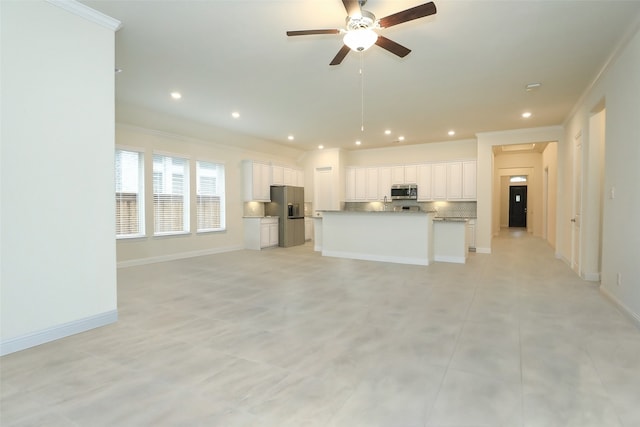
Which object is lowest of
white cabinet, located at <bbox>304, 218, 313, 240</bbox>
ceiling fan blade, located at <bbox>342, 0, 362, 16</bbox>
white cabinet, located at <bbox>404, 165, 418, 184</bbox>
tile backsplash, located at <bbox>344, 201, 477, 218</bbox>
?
white cabinet, located at <bbox>304, 218, 313, 240</bbox>

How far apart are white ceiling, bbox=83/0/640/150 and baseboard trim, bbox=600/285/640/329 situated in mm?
2820

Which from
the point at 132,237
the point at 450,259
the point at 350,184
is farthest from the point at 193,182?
the point at 450,259

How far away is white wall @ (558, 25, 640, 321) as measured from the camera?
3.08m

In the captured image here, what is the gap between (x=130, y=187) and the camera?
6121mm

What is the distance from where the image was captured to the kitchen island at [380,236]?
609cm

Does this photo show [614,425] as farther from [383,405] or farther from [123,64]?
[123,64]

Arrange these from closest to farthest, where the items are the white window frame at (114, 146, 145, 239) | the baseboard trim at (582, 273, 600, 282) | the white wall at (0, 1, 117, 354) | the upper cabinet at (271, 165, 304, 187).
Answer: the white wall at (0, 1, 117, 354)
the baseboard trim at (582, 273, 600, 282)
the white window frame at (114, 146, 145, 239)
the upper cabinet at (271, 165, 304, 187)

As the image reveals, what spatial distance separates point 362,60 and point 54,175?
11.2 ft

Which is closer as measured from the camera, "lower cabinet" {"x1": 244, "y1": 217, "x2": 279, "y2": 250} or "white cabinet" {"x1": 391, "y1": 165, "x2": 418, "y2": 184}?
"lower cabinet" {"x1": 244, "y1": 217, "x2": 279, "y2": 250}

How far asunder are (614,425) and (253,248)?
7.58 m

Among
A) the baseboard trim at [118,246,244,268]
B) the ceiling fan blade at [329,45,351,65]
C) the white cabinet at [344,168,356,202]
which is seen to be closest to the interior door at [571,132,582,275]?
the ceiling fan blade at [329,45,351,65]

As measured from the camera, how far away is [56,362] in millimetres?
2312

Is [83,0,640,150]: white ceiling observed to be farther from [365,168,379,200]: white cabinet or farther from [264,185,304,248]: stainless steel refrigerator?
[365,168,379,200]: white cabinet

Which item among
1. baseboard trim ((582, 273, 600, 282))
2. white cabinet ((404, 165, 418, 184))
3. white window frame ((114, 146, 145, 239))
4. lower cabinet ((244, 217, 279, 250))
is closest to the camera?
baseboard trim ((582, 273, 600, 282))
